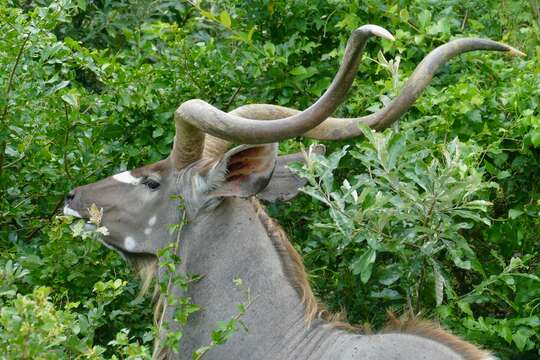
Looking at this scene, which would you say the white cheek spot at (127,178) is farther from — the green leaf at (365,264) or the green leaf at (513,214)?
the green leaf at (513,214)

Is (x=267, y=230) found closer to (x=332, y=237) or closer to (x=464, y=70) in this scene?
(x=332, y=237)

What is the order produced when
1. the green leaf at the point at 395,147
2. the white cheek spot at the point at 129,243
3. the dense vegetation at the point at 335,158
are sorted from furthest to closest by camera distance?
the white cheek spot at the point at 129,243, the dense vegetation at the point at 335,158, the green leaf at the point at 395,147

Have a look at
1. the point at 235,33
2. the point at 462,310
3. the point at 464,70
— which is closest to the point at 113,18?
the point at 235,33

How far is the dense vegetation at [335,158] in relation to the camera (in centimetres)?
529

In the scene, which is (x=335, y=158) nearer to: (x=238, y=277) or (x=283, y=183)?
(x=283, y=183)

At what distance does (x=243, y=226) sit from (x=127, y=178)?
0.82 meters

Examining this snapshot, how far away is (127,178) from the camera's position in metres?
5.97

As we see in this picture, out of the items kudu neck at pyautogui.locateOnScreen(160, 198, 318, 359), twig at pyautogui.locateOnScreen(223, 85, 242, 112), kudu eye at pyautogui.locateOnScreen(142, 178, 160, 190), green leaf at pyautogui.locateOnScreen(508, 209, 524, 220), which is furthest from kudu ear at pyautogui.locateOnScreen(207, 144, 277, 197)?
twig at pyautogui.locateOnScreen(223, 85, 242, 112)

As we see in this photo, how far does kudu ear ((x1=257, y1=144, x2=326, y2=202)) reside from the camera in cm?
558

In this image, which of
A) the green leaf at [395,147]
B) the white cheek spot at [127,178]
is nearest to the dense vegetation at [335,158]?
the green leaf at [395,147]

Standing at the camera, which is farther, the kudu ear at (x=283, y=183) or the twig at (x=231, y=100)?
the twig at (x=231, y=100)

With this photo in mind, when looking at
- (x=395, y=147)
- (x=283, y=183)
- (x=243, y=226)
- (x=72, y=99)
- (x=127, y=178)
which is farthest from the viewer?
(x=72, y=99)

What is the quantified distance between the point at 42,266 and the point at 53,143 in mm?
808

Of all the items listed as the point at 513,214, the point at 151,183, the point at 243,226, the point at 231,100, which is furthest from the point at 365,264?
the point at 231,100
